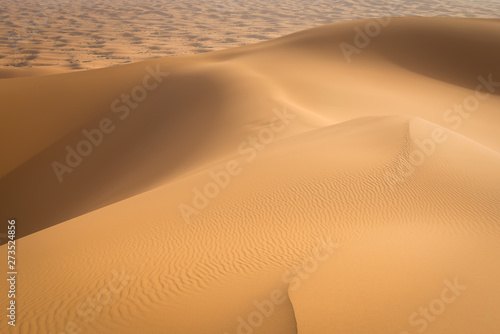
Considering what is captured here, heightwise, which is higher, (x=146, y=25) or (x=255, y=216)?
(x=255, y=216)

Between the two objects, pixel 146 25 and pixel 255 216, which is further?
pixel 146 25

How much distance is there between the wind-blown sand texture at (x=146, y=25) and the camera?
3234 cm

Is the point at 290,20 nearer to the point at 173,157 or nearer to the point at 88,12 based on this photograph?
the point at 88,12

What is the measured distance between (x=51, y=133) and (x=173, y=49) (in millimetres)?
23317

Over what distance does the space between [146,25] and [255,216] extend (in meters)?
49.8

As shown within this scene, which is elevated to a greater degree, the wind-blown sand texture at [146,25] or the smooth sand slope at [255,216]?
the smooth sand slope at [255,216]

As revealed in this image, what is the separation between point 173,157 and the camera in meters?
11.8

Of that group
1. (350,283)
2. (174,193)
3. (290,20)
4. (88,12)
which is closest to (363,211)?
(350,283)

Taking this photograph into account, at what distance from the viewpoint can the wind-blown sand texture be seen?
106 feet

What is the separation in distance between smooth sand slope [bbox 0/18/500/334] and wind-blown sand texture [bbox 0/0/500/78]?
16.3m

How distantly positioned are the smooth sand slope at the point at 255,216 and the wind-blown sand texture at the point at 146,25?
16.3m

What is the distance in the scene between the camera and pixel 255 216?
6113mm

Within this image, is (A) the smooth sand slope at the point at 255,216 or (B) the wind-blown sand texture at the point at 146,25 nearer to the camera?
(A) the smooth sand slope at the point at 255,216

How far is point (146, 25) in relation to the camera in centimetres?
5016
